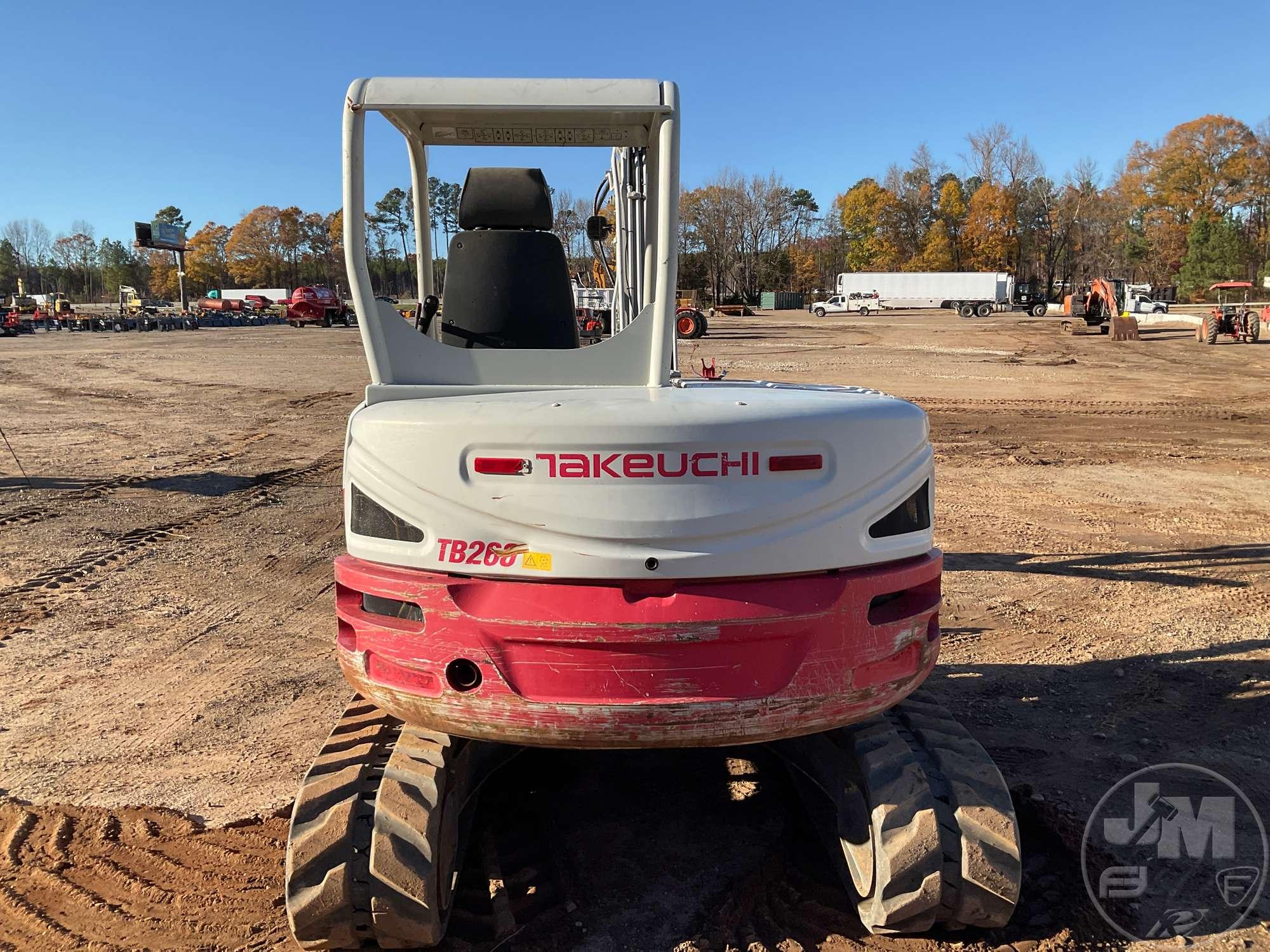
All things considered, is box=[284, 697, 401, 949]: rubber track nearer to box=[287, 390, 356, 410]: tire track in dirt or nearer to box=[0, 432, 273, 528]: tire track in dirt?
box=[0, 432, 273, 528]: tire track in dirt

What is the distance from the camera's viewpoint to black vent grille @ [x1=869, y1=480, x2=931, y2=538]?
2.84 meters

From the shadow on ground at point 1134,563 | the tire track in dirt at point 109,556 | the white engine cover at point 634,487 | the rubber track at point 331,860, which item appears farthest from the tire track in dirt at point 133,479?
the shadow on ground at point 1134,563

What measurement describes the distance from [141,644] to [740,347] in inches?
1045

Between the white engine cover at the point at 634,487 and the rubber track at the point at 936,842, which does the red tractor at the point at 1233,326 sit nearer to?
the rubber track at the point at 936,842

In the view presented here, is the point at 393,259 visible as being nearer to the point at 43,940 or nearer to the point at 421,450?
the point at 421,450

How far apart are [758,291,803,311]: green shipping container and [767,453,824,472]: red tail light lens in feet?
274

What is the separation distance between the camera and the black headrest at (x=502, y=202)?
400cm

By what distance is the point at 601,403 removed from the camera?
9.12 ft

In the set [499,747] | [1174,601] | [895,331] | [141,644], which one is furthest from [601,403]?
[895,331]

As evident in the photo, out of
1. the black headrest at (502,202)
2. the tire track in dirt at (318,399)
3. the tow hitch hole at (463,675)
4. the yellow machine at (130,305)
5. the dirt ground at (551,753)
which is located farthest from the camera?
the yellow machine at (130,305)

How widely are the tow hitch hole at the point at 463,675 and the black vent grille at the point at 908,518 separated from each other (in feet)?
4.11

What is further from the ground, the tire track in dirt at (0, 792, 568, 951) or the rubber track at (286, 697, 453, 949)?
the rubber track at (286, 697, 453, 949)

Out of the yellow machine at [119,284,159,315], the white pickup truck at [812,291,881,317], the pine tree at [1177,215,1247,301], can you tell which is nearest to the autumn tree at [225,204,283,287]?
the yellow machine at [119,284,159,315]

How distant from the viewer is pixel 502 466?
2.65 metres
